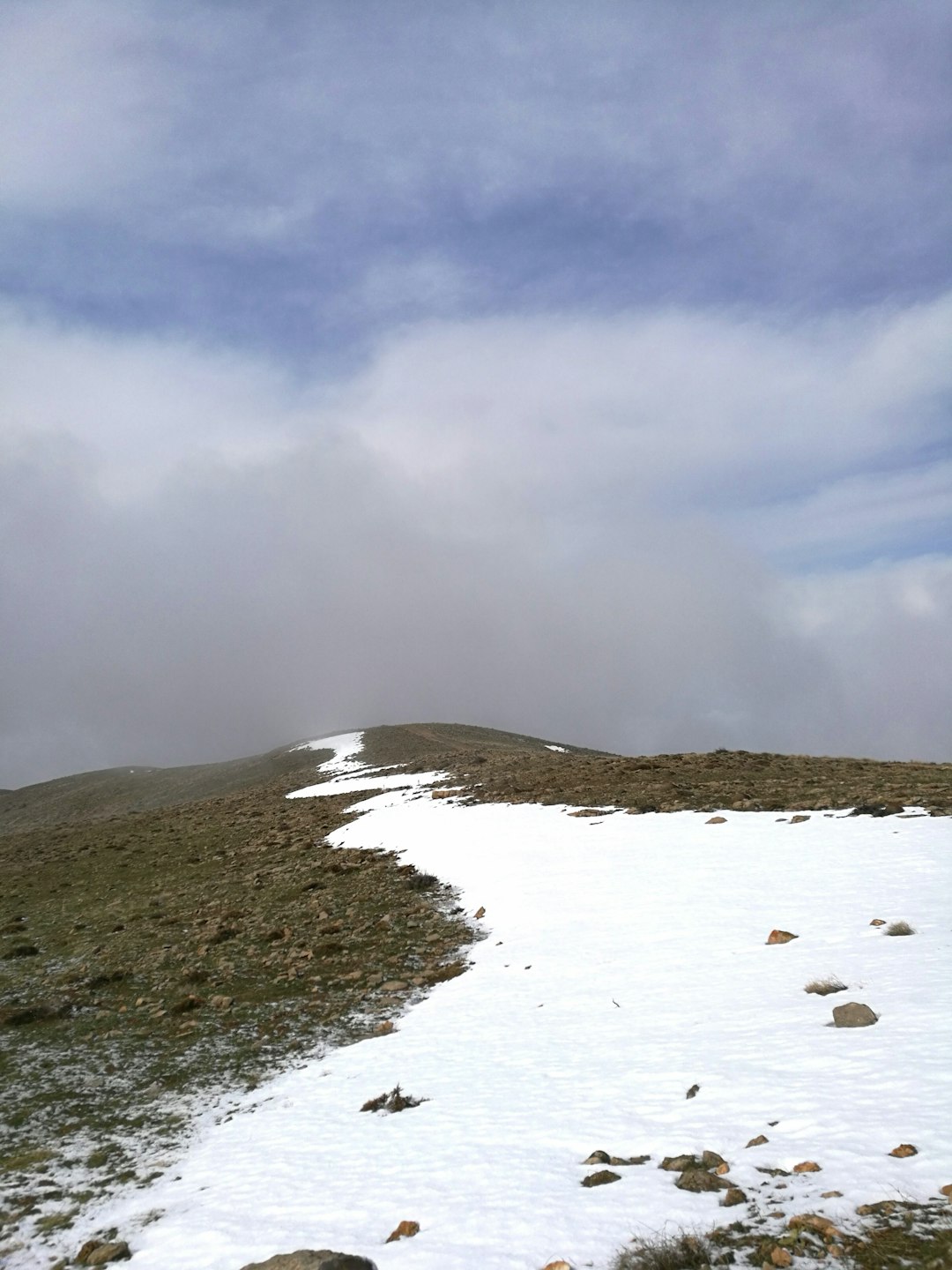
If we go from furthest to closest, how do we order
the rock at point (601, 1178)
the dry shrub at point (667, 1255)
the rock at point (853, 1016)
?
the rock at point (853, 1016) → the rock at point (601, 1178) → the dry shrub at point (667, 1255)

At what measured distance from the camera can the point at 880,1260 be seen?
14.6ft

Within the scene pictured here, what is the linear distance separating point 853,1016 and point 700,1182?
A: 3.39m

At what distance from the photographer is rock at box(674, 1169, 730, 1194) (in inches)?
219

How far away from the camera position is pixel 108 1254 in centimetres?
611

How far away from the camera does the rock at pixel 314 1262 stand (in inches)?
205

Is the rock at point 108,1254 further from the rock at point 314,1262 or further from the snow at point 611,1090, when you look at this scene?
the rock at point 314,1262

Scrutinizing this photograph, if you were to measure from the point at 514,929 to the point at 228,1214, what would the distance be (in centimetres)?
910

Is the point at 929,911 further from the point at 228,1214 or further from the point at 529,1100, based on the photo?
the point at 228,1214

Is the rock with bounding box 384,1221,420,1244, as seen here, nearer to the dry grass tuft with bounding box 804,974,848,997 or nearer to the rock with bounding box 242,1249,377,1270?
the rock with bounding box 242,1249,377,1270

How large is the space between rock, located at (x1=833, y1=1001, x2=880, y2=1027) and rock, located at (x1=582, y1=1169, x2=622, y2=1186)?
136 inches

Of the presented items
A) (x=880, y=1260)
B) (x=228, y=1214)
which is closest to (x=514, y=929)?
(x=228, y=1214)

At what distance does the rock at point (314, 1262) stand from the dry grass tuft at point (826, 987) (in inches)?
247

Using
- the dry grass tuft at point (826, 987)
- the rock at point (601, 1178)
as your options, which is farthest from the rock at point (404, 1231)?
the dry grass tuft at point (826, 987)

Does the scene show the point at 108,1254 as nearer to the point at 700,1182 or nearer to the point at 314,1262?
the point at 314,1262
